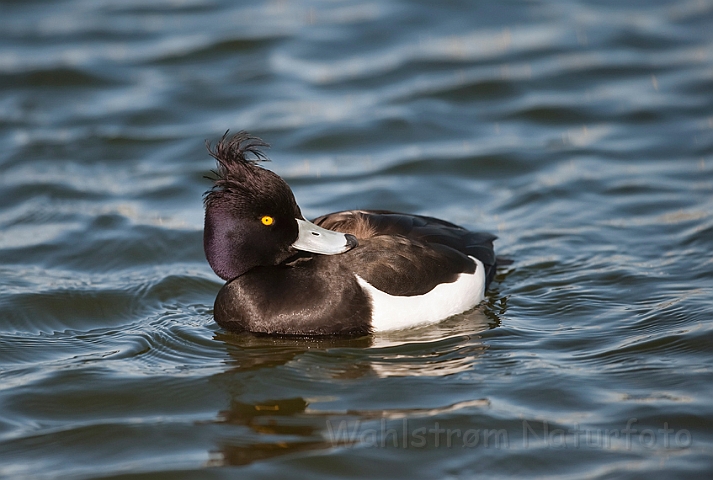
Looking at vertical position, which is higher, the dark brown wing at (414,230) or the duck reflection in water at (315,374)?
the dark brown wing at (414,230)

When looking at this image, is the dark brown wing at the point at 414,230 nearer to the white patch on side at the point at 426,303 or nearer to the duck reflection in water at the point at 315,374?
the white patch on side at the point at 426,303

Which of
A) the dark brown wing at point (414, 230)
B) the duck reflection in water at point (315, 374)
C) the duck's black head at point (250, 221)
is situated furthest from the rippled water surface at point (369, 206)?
the duck's black head at point (250, 221)

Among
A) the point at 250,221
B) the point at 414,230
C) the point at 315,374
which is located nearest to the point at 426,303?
the point at 414,230

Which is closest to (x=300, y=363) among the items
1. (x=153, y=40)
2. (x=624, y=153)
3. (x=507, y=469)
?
(x=507, y=469)

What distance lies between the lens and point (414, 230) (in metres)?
7.06

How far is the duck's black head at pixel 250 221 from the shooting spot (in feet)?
20.6

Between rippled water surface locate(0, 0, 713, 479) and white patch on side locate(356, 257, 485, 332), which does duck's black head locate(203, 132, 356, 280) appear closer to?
white patch on side locate(356, 257, 485, 332)

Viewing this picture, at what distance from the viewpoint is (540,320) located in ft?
22.8

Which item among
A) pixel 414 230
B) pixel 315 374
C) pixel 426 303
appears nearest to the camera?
pixel 315 374

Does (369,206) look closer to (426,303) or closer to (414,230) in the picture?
(414,230)

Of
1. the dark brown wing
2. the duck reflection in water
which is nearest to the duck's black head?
the dark brown wing

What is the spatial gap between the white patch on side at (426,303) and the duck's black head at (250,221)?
448mm

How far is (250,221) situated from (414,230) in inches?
52.1

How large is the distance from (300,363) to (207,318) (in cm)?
121
